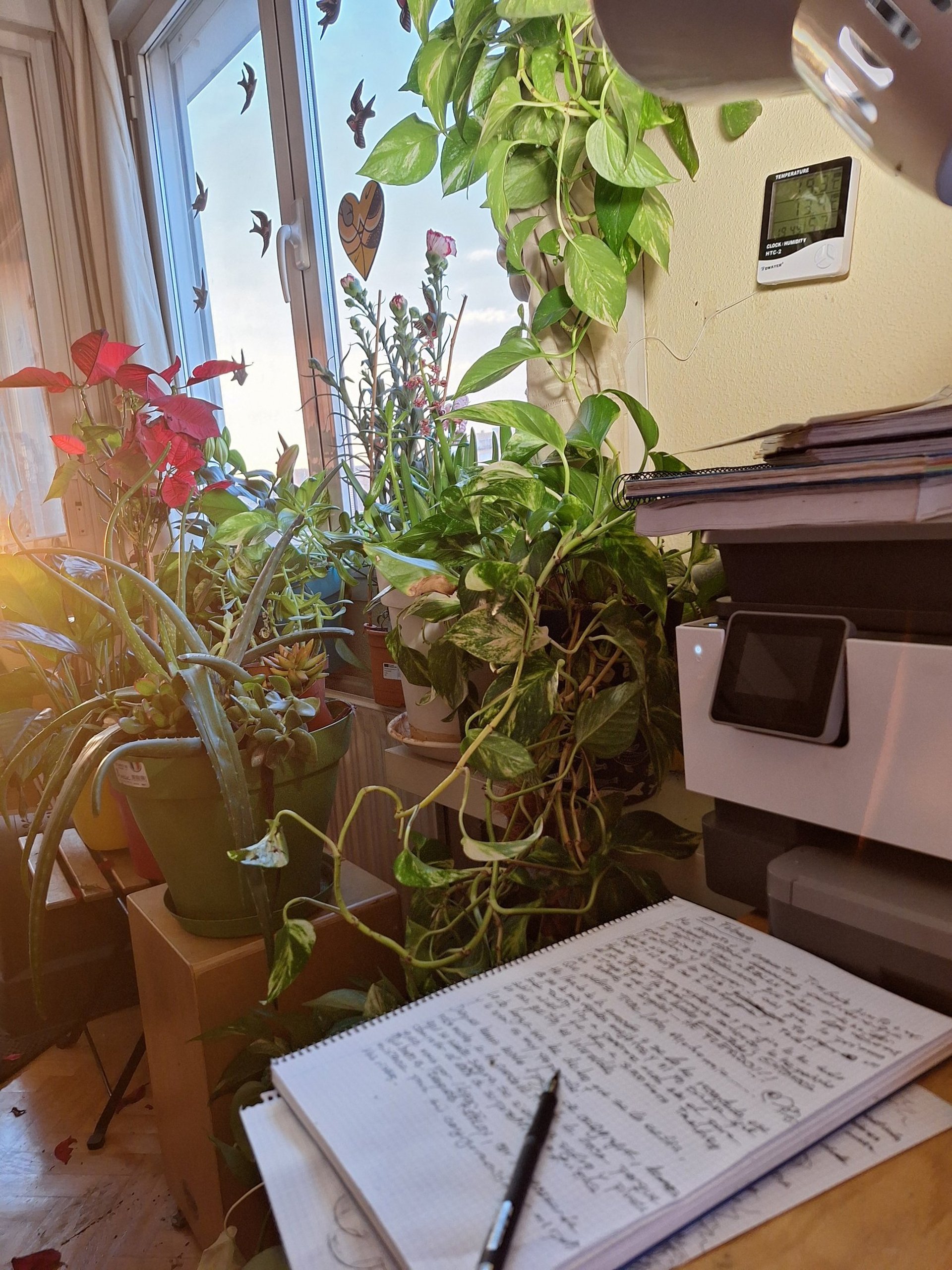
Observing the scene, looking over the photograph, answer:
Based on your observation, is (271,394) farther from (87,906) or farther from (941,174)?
(941,174)

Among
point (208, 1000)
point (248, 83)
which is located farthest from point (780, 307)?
point (248, 83)

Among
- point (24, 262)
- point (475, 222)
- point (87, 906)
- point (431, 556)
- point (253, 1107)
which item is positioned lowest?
point (87, 906)

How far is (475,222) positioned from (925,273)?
0.91 meters

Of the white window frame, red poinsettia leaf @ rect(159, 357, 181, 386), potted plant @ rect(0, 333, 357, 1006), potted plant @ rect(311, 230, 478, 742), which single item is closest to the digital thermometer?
potted plant @ rect(311, 230, 478, 742)

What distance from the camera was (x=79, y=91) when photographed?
224cm

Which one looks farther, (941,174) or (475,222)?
(475,222)

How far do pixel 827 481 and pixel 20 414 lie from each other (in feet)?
8.88

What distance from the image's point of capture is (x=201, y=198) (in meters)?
2.21

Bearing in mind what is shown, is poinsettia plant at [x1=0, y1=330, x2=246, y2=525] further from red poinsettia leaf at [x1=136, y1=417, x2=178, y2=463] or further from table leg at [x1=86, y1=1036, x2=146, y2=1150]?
table leg at [x1=86, y1=1036, x2=146, y2=1150]

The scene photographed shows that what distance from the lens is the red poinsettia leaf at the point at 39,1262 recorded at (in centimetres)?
95

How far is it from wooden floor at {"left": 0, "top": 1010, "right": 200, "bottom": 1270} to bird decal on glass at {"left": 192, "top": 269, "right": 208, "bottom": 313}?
73.4 inches

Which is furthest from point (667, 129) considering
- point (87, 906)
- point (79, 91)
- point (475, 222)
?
point (79, 91)

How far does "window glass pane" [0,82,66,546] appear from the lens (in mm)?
2514

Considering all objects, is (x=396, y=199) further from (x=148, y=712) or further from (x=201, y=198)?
(x=148, y=712)
